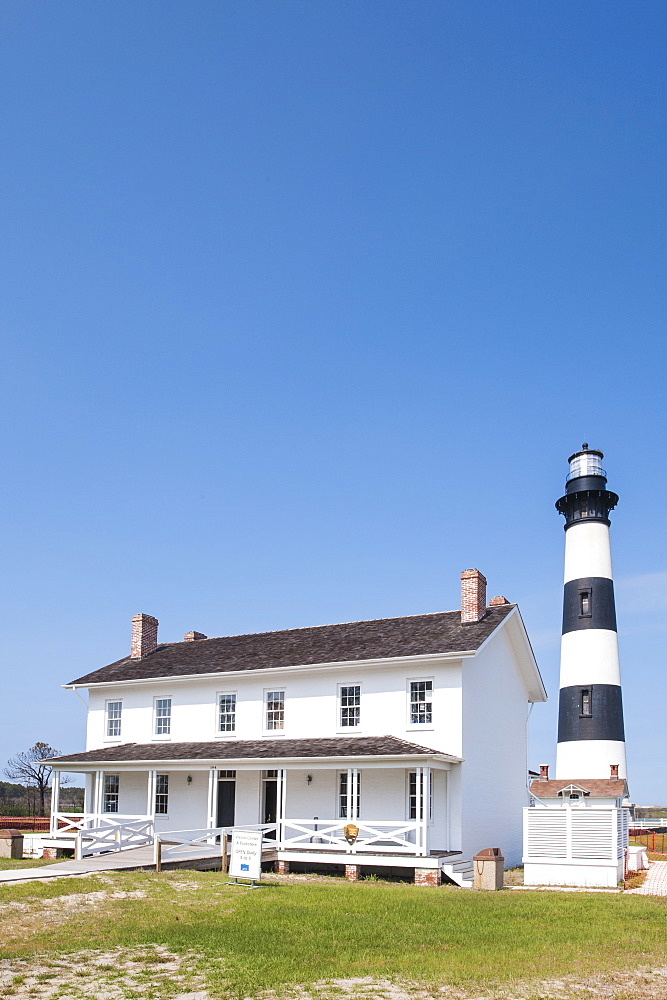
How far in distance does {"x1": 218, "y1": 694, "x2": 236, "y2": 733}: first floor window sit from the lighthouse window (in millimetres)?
11771

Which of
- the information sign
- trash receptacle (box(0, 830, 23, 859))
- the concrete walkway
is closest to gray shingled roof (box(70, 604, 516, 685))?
the concrete walkway

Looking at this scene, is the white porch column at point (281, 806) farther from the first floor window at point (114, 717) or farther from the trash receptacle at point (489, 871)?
the first floor window at point (114, 717)

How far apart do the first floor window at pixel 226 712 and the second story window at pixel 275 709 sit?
1346 millimetres

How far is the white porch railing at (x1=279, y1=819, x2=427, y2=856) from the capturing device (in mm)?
23078

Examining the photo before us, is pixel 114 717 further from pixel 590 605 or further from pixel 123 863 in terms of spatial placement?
pixel 590 605

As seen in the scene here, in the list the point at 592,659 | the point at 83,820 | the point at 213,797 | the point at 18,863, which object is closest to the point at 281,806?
the point at 213,797

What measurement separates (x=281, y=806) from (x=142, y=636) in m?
10.1

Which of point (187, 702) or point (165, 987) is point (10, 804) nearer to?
point (187, 702)

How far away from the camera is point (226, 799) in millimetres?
28766

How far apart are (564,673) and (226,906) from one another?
62.2ft

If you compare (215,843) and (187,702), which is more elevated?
(187,702)

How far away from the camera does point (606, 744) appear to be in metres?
31.1

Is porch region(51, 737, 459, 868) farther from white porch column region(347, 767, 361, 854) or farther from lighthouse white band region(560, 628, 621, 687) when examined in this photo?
lighthouse white band region(560, 628, 621, 687)

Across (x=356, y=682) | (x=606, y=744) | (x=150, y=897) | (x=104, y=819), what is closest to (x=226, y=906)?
(x=150, y=897)
